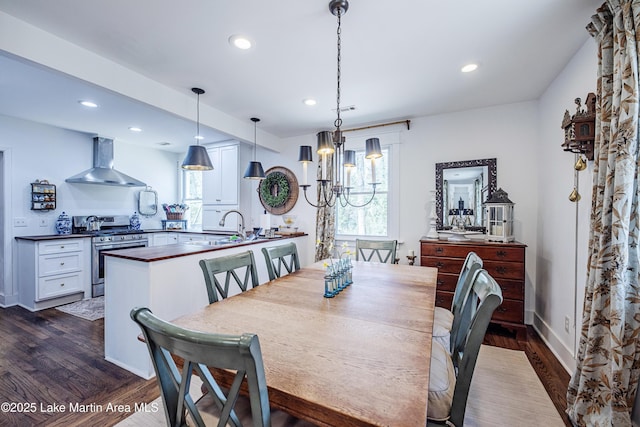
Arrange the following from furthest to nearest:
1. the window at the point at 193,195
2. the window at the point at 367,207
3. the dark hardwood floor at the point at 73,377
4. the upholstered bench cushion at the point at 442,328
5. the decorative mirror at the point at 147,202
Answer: the window at the point at 193,195
the decorative mirror at the point at 147,202
the window at the point at 367,207
the dark hardwood floor at the point at 73,377
the upholstered bench cushion at the point at 442,328

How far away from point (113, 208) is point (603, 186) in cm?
648

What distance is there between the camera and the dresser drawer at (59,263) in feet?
11.9

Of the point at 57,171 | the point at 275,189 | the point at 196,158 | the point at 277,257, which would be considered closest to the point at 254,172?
the point at 196,158

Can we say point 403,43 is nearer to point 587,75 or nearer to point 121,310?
point 587,75

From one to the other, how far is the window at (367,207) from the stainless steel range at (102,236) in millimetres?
3555

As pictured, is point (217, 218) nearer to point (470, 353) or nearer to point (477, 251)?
point (477, 251)

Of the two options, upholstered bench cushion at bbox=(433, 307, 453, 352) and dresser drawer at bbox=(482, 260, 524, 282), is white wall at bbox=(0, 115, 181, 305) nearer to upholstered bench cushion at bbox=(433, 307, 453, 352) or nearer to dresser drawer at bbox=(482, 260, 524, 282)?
upholstered bench cushion at bbox=(433, 307, 453, 352)

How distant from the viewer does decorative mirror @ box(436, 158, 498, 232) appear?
3363mm

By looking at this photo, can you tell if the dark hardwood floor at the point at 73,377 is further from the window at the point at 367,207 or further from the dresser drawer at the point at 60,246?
the window at the point at 367,207

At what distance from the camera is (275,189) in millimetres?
4770

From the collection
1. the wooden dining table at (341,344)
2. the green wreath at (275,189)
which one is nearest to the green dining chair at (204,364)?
the wooden dining table at (341,344)

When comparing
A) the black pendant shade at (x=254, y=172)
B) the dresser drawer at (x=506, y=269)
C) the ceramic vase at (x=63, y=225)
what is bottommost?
the dresser drawer at (x=506, y=269)

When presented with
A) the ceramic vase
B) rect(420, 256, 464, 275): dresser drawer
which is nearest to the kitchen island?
rect(420, 256, 464, 275): dresser drawer

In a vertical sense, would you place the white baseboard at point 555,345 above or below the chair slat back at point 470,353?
below
